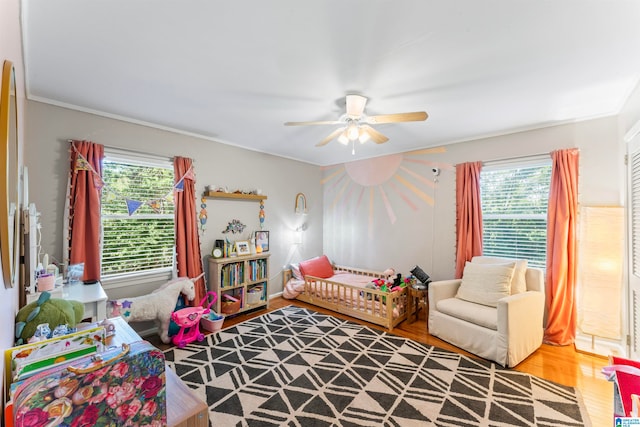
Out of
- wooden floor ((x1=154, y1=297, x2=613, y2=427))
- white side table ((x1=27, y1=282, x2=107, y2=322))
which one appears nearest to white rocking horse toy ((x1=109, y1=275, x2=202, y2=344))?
white side table ((x1=27, y1=282, x2=107, y2=322))

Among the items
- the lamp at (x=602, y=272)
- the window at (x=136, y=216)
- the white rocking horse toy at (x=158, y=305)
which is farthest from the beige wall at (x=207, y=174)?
the lamp at (x=602, y=272)

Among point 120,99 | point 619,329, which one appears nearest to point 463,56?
point 120,99

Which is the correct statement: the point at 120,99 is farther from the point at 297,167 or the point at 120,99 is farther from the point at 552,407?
the point at 552,407

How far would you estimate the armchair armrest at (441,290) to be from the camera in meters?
3.11

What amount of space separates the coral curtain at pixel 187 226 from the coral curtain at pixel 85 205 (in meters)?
0.74

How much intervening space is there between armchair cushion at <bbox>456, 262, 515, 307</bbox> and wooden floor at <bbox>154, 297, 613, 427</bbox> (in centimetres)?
58

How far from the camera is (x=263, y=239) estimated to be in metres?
4.29

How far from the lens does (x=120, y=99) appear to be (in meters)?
2.46

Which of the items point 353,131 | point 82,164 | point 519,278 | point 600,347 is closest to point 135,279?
point 82,164

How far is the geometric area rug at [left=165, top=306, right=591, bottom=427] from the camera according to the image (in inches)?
73.9

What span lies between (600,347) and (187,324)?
4.18 meters

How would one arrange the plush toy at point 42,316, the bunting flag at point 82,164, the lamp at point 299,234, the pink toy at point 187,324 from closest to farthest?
the plush toy at point 42,316 < the bunting flag at point 82,164 < the pink toy at point 187,324 < the lamp at point 299,234

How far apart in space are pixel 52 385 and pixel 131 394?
0.21 metres

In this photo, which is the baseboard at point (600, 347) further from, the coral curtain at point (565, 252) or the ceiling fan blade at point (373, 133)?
the ceiling fan blade at point (373, 133)
